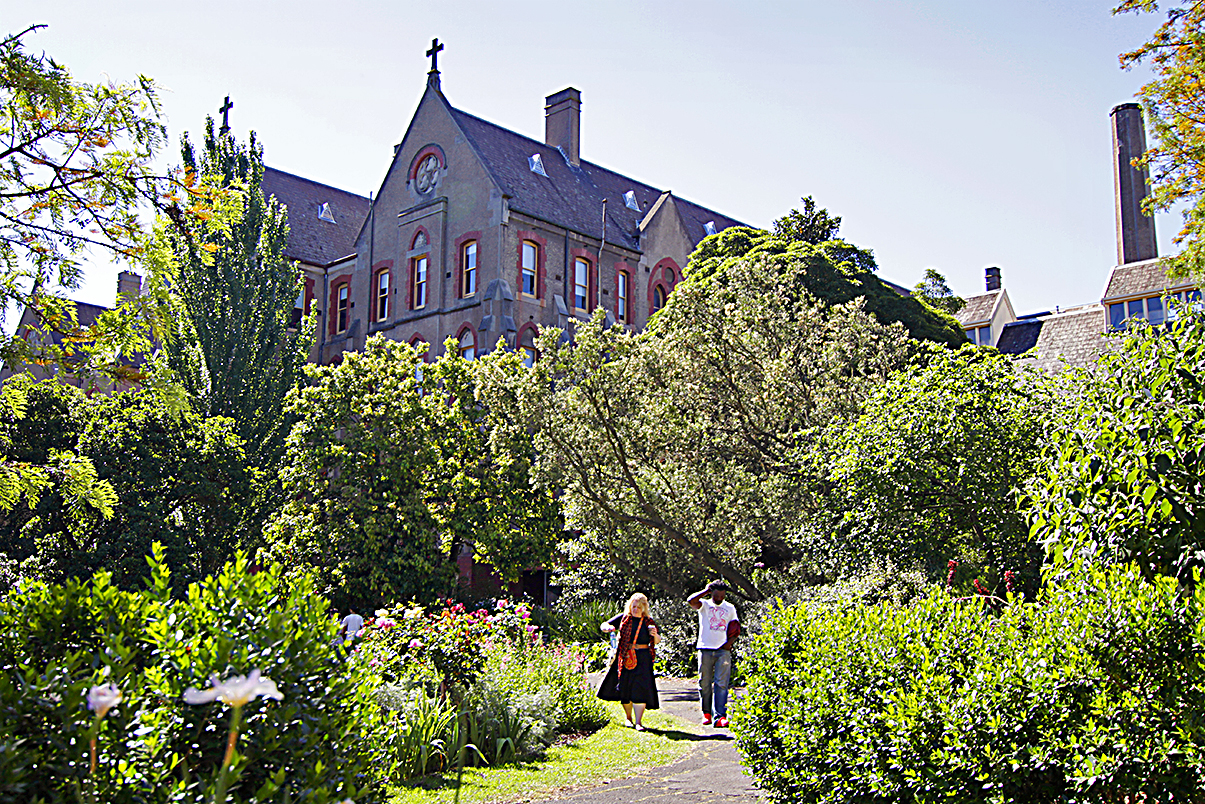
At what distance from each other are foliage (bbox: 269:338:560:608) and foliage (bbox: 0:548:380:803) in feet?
55.1

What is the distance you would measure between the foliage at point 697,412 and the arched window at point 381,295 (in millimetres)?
19525

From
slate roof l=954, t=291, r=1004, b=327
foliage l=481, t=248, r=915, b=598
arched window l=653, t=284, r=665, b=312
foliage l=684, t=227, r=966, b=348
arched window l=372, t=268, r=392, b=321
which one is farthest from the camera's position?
slate roof l=954, t=291, r=1004, b=327

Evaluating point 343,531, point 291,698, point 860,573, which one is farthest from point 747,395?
point 291,698

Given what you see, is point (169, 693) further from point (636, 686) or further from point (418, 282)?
point (418, 282)

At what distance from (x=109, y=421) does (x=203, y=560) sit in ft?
12.3

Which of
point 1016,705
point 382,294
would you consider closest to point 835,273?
point 382,294

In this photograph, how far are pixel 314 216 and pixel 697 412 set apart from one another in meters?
32.0

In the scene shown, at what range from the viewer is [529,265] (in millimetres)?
34312

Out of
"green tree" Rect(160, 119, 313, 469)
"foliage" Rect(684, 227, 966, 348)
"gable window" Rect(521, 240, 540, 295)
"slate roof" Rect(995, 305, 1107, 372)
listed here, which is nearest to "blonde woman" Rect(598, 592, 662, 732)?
"foliage" Rect(684, 227, 966, 348)

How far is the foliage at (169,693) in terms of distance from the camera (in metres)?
3.12

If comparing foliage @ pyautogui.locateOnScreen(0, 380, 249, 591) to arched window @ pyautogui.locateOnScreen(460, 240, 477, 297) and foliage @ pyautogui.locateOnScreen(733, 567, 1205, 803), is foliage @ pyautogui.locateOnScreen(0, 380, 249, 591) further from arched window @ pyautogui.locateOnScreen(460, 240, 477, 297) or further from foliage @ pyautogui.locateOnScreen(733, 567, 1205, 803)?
foliage @ pyautogui.locateOnScreen(733, 567, 1205, 803)

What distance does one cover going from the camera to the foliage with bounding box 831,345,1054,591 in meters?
12.1

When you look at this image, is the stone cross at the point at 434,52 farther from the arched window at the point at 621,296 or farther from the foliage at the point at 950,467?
the foliage at the point at 950,467

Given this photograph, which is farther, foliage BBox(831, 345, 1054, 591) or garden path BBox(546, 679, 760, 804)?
foliage BBox(831, 345, 1054, 591)
